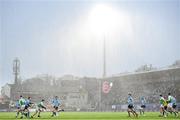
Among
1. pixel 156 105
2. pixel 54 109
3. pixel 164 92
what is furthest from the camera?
pixel 164 92

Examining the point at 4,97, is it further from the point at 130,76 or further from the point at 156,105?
the point at 156,105

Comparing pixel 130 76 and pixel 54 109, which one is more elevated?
pixel 130 76

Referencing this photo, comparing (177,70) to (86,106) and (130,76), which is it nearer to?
(130,76)

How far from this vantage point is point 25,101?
720 inches

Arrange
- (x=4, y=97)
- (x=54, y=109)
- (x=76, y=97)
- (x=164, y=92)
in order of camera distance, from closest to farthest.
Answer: (x=54, y=109) < (x=164, y=92) < (x=4, y=97) < (x=76, y=97)

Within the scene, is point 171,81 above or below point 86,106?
above

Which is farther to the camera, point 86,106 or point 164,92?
point 86,106

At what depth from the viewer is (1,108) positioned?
133 ft

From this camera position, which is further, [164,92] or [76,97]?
[76,97]

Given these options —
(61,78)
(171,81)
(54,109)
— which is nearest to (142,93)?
(171,81)

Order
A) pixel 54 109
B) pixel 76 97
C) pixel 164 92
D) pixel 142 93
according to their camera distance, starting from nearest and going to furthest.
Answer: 1. pixel 54 109
2. pixel 164 92
3. pixel 142 93
4. pixel 76 97

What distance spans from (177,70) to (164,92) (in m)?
3.69

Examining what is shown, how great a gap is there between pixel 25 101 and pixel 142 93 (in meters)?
24.2

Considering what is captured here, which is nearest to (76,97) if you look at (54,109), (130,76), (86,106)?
(86,106)
